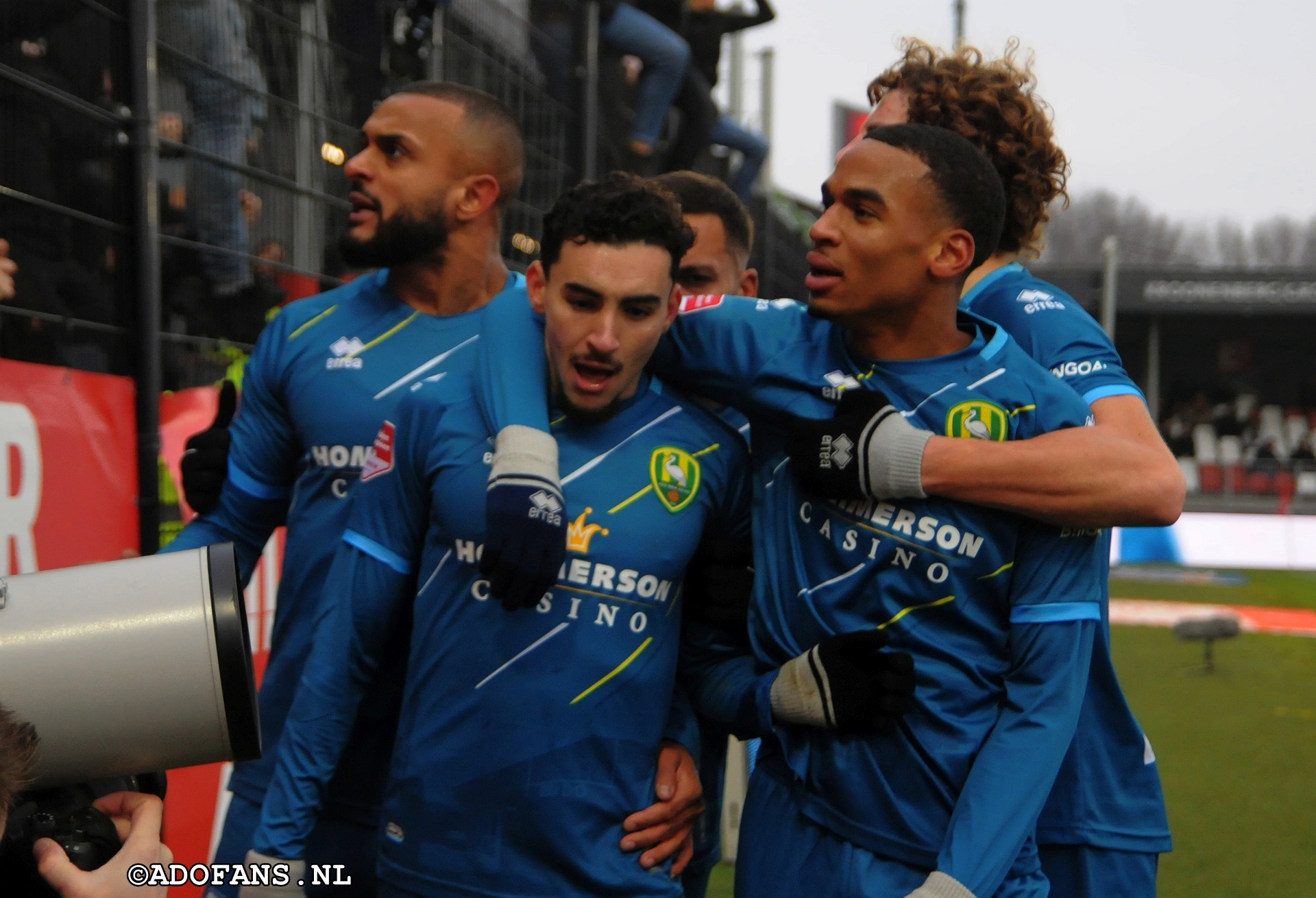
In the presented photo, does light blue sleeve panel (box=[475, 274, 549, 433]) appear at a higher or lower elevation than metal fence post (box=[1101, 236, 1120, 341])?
lower

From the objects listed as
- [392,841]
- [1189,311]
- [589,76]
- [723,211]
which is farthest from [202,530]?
[1189,311]

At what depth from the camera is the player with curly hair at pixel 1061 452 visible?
1.88 meters

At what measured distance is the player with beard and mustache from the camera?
104 inches

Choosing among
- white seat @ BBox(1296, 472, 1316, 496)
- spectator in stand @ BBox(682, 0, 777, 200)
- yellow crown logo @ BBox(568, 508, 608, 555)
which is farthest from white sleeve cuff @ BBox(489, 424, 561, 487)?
white seat @ BBox(1296, 472, 1316, 496)

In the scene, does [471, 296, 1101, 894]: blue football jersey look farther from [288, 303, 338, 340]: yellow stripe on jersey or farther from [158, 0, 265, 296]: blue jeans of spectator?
[158, 0, 265, 296]: blue jeans of spectator

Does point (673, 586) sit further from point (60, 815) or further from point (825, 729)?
point (60, 815)

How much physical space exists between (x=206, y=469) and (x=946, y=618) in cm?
180

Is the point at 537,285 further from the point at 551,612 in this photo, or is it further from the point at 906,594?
the point at 906,594

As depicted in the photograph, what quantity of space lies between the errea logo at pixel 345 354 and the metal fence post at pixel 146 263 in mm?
909

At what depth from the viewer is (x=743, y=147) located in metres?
10.2

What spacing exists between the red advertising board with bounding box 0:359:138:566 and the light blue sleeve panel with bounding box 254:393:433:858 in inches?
43.0

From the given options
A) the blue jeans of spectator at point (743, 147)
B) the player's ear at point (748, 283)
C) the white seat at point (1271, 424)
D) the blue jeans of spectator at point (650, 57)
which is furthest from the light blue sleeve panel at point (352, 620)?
the white seat at point (1271, 424)

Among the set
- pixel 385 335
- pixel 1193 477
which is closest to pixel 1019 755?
pixel 385 335

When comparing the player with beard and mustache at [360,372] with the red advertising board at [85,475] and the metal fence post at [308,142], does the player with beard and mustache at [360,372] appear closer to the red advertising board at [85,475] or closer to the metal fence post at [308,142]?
the red advertising board at [85,475]
